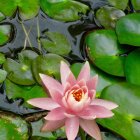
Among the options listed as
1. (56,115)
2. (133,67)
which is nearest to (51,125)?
(56,115)

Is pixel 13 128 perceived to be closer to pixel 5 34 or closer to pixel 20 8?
pixel 5 34

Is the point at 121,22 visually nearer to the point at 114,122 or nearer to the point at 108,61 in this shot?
the point at 108,61

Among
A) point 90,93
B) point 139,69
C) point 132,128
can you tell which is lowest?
point 132,128

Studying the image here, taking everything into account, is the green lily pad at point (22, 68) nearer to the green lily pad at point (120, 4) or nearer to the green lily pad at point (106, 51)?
the green lily pad at point (106, 51)

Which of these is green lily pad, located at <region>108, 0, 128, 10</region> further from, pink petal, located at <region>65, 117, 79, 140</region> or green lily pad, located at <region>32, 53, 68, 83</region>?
pink petal, located at <region>65, 117, 79, 140</region>

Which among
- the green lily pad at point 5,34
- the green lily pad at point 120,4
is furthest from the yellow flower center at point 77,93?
the green lily pad at point 120,4

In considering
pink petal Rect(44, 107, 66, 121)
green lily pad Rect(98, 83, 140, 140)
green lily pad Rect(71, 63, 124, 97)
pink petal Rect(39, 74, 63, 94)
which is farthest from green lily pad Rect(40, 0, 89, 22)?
pink petal Rect(44, 107, 66, 121)

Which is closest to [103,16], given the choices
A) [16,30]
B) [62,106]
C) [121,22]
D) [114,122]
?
[121,22]
